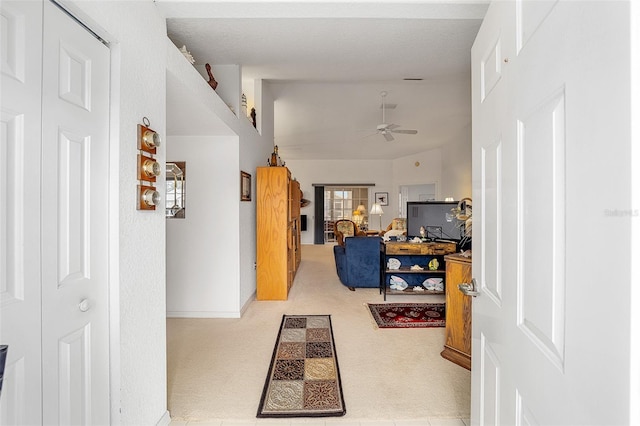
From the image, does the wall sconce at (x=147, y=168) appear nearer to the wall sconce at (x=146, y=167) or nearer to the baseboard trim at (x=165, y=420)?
the wall sconce at (x=146, y=167)

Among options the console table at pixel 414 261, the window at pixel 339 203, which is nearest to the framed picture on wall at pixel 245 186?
the console table at pixel 414 261

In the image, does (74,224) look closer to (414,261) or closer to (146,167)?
(146,167)

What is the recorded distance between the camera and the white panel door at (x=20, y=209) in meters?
0.84

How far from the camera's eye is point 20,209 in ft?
2.91

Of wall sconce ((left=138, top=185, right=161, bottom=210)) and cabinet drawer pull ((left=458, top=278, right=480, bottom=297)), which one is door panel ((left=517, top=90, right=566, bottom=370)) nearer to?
cabinet drawer pull ((left=458, top=278, right=480, bottom=297))

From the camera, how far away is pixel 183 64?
1.92 metres

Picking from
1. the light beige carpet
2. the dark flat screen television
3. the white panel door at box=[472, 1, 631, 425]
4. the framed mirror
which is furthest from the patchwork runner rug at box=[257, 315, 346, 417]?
the dark flat screen television

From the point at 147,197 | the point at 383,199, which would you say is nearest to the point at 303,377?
the point at 147,197

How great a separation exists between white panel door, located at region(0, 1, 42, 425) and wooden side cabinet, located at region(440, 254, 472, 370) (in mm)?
2349

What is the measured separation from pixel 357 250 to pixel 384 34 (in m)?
2.78

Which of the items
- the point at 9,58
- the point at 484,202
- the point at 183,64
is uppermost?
the point at 183,64

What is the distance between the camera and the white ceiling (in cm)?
170
